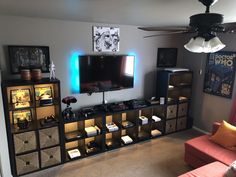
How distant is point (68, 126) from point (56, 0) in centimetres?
226

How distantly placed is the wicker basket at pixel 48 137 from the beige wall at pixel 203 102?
119 inches

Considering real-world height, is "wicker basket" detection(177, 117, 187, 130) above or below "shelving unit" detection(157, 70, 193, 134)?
below

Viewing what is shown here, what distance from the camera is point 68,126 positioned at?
11.0 ft

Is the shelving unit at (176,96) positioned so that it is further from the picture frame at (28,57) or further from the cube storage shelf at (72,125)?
the picture frame at (28,57)

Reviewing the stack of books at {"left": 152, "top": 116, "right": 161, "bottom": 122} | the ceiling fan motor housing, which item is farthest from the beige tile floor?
the ceiling fan motor housing

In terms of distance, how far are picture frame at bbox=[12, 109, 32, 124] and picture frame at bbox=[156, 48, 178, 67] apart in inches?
104

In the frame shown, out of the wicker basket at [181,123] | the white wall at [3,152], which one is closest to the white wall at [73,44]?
the white wall at [3,152]

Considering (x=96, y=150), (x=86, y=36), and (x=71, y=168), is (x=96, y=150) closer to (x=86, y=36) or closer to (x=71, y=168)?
(x=71, y=168)

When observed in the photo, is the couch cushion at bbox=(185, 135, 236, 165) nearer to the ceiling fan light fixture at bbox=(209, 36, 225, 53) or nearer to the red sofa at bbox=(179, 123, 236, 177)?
the red sofa at bbox=(179, 123, 236, 177)

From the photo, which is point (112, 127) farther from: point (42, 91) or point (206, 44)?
point (206, 44)

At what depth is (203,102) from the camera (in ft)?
13.5

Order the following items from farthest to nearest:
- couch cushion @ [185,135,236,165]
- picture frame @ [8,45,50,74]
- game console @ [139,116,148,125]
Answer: game console @ [139,116,148,125]
picture frame @ [8,45,50,74]
couch cushion @ [185,135,236,165]

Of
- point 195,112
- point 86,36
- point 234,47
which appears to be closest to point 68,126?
point 86,36

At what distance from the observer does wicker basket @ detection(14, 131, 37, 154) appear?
267 centimetres
